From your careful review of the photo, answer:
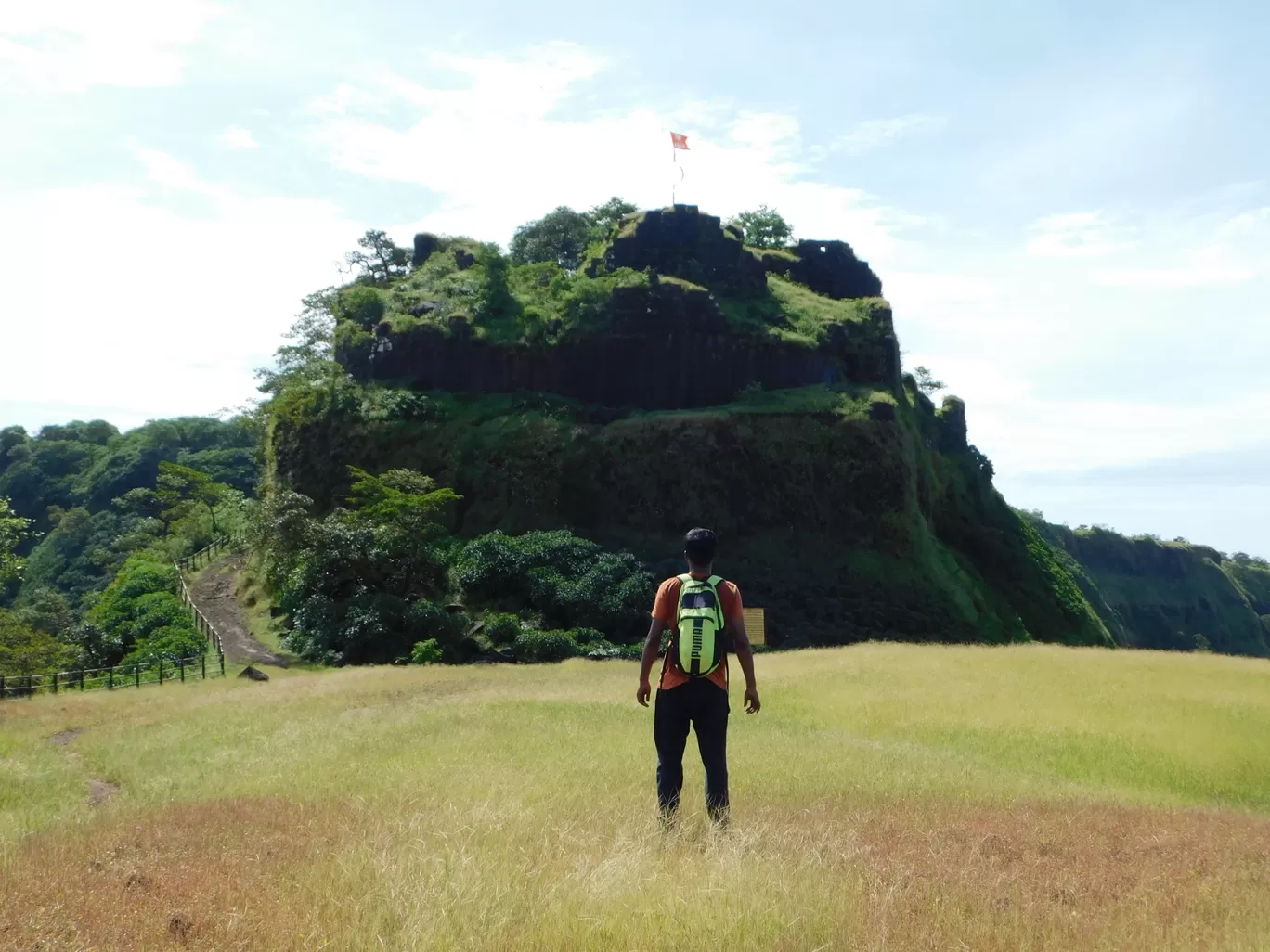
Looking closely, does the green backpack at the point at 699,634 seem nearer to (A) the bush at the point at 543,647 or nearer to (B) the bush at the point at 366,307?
(A) the bush at the point at 543,647

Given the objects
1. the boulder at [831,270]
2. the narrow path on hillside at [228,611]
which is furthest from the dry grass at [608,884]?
the boulder at [831,270]

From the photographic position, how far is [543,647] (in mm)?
32375

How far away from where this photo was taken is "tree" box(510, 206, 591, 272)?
61.4 m

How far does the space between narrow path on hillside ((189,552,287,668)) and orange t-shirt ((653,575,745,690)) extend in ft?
88.8

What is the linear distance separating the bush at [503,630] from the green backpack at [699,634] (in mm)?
26655

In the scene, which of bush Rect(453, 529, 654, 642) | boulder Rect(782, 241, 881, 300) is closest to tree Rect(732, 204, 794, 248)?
boulder Rect(782, 241, 881, 300)

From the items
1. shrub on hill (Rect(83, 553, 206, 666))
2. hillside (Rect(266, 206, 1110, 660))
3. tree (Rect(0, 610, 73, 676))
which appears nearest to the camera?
tree (Rect(0, 610, 73, 676))

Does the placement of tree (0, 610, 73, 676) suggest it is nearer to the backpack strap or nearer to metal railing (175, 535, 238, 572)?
metal railing (175, 535, 238, 572)

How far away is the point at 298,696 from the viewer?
2036 cm

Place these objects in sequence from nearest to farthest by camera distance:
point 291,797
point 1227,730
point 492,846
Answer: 1. point 492,846
2. point 291,797
3. point 1227,730

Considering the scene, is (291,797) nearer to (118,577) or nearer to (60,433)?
(118,577)

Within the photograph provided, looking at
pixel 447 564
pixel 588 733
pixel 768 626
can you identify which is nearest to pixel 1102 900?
pixel 588 733

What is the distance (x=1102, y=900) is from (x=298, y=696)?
17.2 m

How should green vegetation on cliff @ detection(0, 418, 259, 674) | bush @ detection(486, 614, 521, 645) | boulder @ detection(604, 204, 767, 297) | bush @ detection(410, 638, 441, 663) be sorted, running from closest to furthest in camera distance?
A: bush @ detection(410, 638, 441, 663)
bush @ detection(486, 614, 521, 645)
green vegetation on cliff @ detection(0, 418, 259, 674)
boulder @ detection(604, 204, 767, 297)
